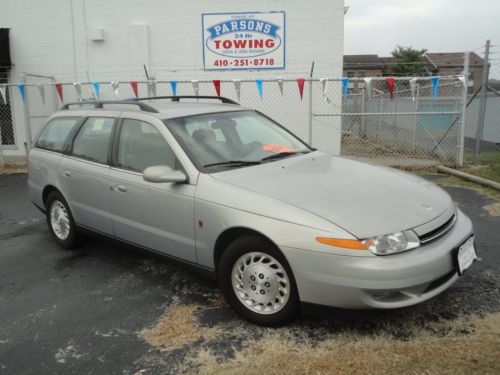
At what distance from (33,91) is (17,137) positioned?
1449mm

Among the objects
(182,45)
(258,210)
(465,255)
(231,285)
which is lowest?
(231,285)

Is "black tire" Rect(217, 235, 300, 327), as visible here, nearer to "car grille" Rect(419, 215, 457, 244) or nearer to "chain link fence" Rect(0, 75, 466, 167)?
"car grille" Rect(419, 215, 457, 244)

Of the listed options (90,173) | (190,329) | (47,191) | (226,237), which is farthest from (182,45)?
(190,329)

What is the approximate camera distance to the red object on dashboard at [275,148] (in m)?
4.21

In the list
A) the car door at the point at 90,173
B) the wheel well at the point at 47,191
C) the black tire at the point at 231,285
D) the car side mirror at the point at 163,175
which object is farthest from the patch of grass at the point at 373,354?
the wheel well at the point at 47,191

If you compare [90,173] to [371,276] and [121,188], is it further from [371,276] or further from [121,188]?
[371,276]

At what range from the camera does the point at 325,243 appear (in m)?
2.92

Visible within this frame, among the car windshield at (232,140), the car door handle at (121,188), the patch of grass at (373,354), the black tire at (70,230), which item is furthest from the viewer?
the black tire at (70,230)

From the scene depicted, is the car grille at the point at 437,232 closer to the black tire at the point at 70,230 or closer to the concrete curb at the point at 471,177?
the black tire at the point at 70,230

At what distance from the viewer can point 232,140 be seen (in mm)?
4188

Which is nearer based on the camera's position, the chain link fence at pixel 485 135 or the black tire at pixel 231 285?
the black tire at pixel 231 285

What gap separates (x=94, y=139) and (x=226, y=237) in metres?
2.09

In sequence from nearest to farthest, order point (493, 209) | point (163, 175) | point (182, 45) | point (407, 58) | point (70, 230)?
point (163, 175), point (70, 230), point (493, 209), point (182, 45), point (407, 58)

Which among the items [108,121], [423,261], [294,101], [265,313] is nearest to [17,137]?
[294,101]
